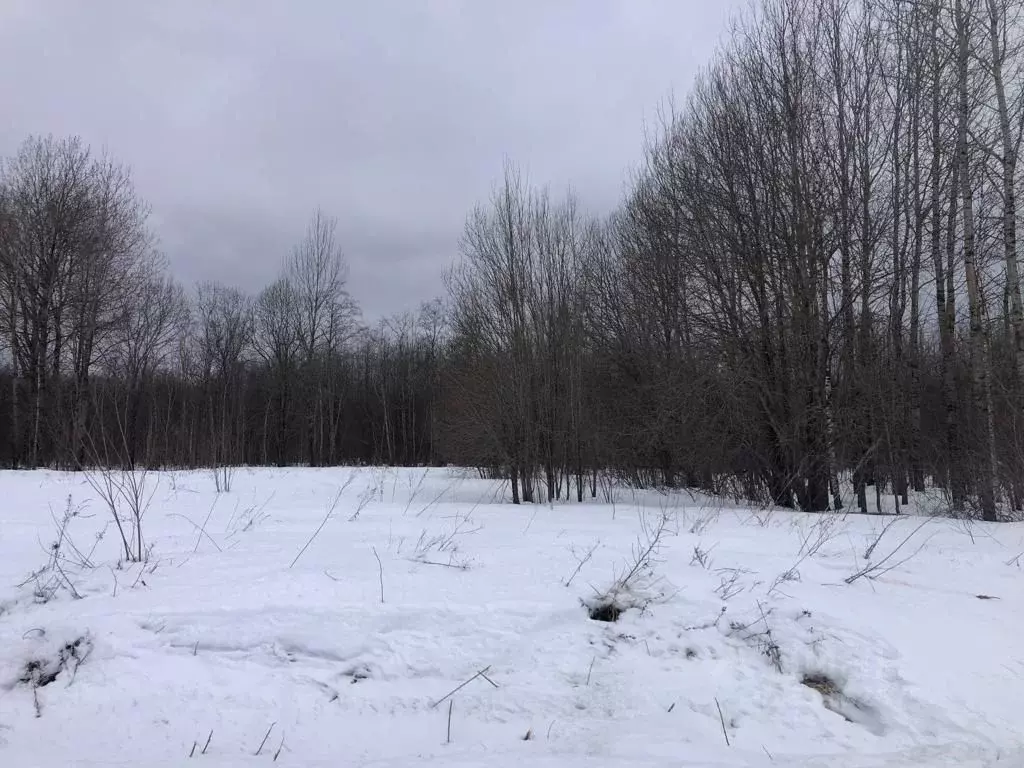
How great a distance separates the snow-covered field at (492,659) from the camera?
3053 mm

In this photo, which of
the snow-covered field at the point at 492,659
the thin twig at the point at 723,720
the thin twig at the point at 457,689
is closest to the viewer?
the snow-covered field at the point at 492,659

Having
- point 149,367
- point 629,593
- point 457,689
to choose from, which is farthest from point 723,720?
point 149,367

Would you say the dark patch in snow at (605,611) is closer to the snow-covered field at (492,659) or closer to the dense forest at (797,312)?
the snow-covered field at (492,659)

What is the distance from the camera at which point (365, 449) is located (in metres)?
45.8

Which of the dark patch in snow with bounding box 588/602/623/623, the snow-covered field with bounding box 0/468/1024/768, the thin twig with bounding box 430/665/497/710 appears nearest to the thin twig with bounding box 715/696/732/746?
the snow-covered field with bounding box 0/468/1024/768

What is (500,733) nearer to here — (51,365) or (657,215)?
(657,215)

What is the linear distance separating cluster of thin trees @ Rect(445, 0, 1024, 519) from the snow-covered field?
655cm

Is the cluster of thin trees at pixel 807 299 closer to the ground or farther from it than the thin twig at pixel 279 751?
farther from it

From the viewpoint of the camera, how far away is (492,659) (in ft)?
12.1

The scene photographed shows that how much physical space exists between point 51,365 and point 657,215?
73.3 ft

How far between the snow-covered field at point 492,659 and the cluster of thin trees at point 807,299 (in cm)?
655

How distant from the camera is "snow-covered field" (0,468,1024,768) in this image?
3053mm

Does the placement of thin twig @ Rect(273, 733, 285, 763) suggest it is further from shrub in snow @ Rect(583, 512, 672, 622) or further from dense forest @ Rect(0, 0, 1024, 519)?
dense forest @ Rect(0, 0, 1024, 519)

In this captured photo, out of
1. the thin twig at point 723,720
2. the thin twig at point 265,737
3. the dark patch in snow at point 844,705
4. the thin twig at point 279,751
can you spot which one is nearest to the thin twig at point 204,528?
the thin twig at point 265,737
